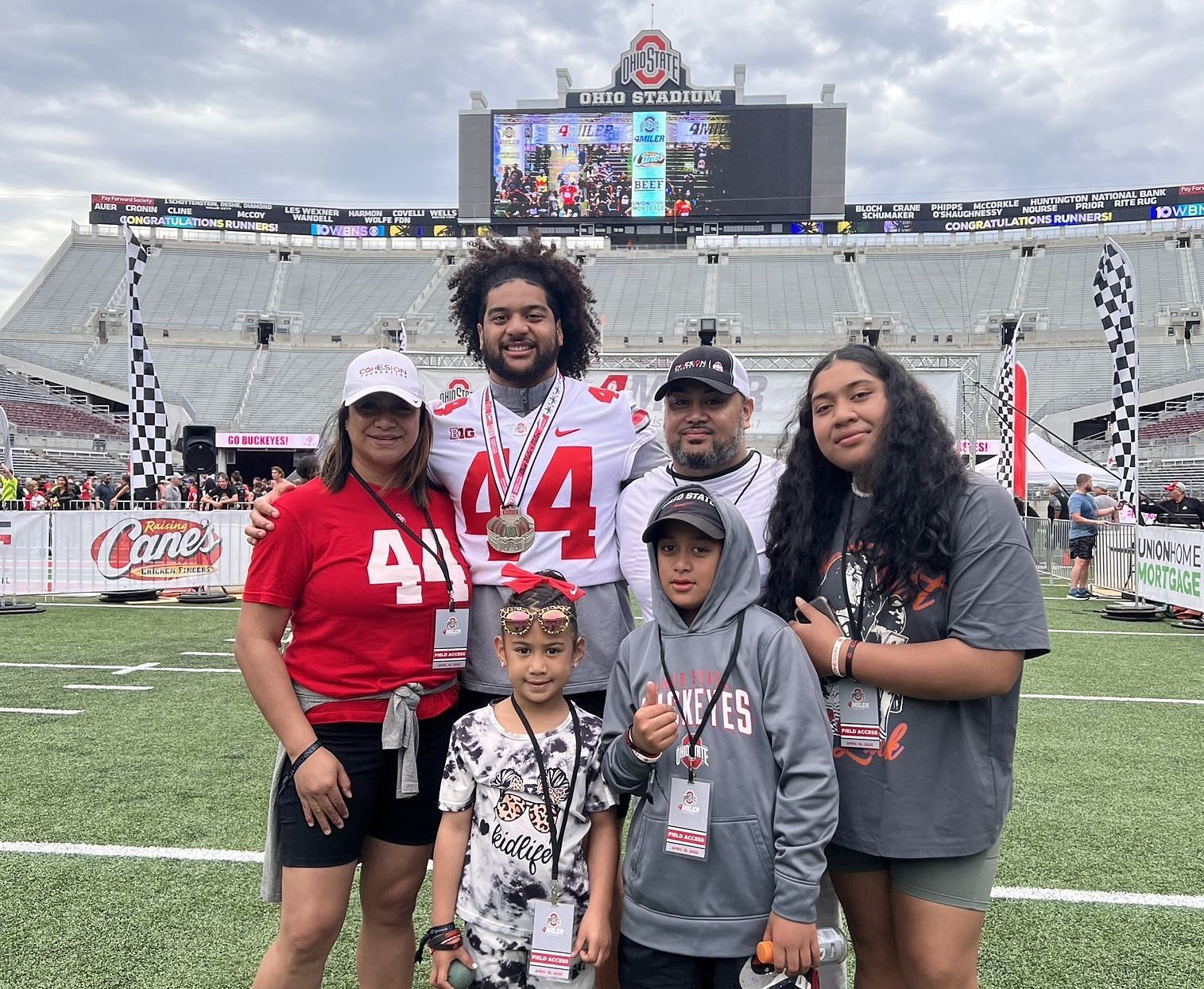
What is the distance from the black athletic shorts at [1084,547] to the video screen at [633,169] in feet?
81.7

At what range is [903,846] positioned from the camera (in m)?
1.82

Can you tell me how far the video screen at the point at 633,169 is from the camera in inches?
1336

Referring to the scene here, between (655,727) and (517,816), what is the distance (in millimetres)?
490

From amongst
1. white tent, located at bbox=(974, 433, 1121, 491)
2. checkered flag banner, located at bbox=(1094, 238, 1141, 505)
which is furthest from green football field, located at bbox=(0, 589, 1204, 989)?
white tent, located at bbox=(974, 433, 1121, 491)

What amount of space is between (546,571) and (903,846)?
3.44ft

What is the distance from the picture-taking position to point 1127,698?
6.38 m

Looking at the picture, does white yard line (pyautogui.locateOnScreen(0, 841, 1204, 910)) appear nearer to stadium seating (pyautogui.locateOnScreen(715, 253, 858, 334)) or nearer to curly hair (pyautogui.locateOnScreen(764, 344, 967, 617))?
curly hair (pyautogui.locateOnScreen(764, 344, 967, 617))

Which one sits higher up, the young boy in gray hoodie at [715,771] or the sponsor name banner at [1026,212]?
the sponsor name banner at [1026,212]

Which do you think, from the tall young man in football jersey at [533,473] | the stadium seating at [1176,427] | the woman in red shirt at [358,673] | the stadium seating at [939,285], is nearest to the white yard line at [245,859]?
the woman in red shirt at [358,673]

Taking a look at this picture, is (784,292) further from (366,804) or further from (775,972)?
(775,972)

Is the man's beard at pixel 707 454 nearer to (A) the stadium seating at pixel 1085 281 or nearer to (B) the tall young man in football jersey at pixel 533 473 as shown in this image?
(B) the tall young man in football jersey at pixel 533 473

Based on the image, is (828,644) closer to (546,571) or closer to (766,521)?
(766,521)

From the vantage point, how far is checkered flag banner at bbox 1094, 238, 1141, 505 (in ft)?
Result: 36.4

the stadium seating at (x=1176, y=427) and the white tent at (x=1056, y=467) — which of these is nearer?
the white tent at (x=1056, y=467)
